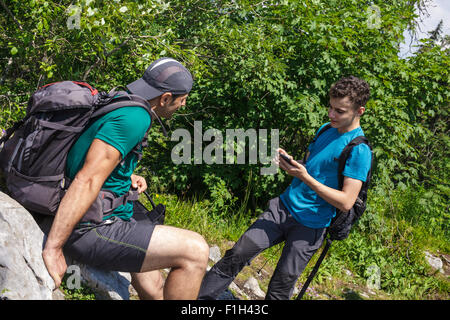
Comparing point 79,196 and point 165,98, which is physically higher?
point 165,98

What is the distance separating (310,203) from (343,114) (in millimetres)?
691

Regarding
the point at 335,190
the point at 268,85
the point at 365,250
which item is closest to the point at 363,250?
the point at 365,250

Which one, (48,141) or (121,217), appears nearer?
(48,141)

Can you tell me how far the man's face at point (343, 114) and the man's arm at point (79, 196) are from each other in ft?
5.47

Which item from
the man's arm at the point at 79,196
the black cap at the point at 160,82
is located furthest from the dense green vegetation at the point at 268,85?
the man's arm at the point at 79,196

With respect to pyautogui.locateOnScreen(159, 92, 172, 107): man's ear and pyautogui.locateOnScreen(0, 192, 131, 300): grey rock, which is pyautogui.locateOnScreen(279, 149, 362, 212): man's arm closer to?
pyautogui.locateOnScreen(159, 92, 172, 107): man's ear

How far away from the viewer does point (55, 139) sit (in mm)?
1832

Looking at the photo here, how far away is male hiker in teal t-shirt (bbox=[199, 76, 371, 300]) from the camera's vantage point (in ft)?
8.74

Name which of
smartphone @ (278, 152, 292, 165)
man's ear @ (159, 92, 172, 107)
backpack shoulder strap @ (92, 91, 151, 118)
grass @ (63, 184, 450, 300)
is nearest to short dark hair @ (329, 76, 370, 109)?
smartphone @ (278, 152, 292, 165)

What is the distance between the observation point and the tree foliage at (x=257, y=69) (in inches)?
189

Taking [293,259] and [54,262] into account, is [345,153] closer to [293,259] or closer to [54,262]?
[293,259]

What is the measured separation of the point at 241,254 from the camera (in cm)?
286

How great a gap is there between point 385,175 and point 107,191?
456 centimetres
